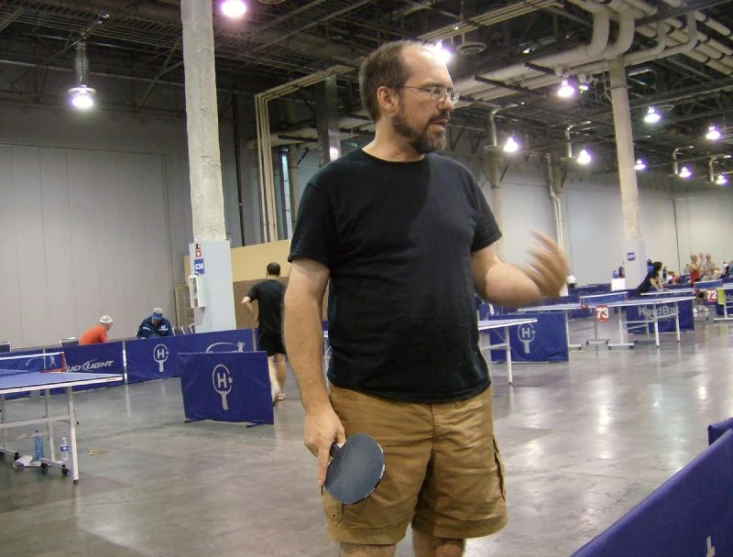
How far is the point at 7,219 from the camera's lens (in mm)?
18281

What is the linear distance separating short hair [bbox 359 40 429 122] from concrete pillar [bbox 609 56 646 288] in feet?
62.7

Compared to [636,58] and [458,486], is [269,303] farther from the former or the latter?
[636,58]

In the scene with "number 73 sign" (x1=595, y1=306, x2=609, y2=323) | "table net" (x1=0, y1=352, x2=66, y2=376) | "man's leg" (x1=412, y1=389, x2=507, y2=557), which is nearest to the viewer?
"man's leg" (x1=412, y1=389, x2=507, y2=557)

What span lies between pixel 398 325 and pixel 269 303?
24.1 feet

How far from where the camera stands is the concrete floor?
4441mm

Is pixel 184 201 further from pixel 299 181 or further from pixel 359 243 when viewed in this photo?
pixel 359 243

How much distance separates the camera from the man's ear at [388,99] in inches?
81.4

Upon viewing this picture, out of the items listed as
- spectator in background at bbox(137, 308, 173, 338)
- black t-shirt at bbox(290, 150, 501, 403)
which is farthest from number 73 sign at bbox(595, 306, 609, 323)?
black t-shirt at bbox(290, 150, 501, 403)

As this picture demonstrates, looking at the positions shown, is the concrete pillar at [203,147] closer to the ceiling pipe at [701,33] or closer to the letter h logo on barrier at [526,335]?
the letter h logo on barrier at [526,335]

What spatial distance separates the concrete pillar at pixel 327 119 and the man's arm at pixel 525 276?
59.2 ft

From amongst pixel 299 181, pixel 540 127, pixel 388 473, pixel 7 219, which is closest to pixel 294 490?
pixel 388 473

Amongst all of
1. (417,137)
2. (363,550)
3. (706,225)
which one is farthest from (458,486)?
(706,225)

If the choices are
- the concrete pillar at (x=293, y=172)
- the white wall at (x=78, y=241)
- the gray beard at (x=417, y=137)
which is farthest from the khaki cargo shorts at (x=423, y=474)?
the concrete pillar at (x=293, y=172)

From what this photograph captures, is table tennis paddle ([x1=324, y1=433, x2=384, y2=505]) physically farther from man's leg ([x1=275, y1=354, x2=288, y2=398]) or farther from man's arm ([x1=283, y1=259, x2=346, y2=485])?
man's leg ([x1=275, y1=354, x2=288, y2=398])
